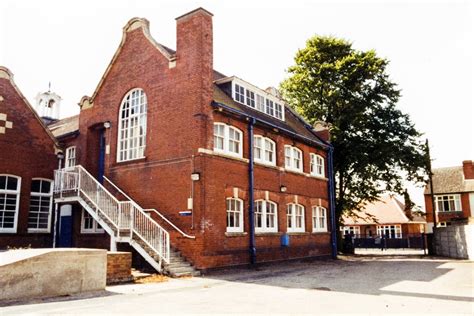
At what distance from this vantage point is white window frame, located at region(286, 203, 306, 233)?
2075 centimetres

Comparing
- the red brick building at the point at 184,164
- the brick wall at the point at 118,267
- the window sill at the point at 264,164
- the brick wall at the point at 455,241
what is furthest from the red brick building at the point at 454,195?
the brick wall at the point at 118,267

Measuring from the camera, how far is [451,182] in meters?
45.5

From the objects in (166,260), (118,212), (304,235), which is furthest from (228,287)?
(304,235)

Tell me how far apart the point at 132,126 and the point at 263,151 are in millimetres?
6465

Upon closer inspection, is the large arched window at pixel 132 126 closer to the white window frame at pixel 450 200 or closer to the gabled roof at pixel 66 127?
the gabled roof at pixel 66 127

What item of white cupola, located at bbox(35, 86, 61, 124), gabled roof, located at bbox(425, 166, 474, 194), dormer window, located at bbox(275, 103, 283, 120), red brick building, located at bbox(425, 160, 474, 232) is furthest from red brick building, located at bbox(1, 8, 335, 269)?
gabled roof, located at bbox(425, 166, 474, 194)

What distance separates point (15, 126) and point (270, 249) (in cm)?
1376

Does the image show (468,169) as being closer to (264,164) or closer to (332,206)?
(332,206)

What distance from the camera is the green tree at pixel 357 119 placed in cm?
2781

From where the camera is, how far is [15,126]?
757 inches

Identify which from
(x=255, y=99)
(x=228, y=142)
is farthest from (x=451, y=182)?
(x=228, y=142)

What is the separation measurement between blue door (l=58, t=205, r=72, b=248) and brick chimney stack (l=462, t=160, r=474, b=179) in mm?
42297

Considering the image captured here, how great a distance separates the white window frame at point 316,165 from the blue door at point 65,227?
45.0ft

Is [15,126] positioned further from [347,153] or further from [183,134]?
[347,153]
